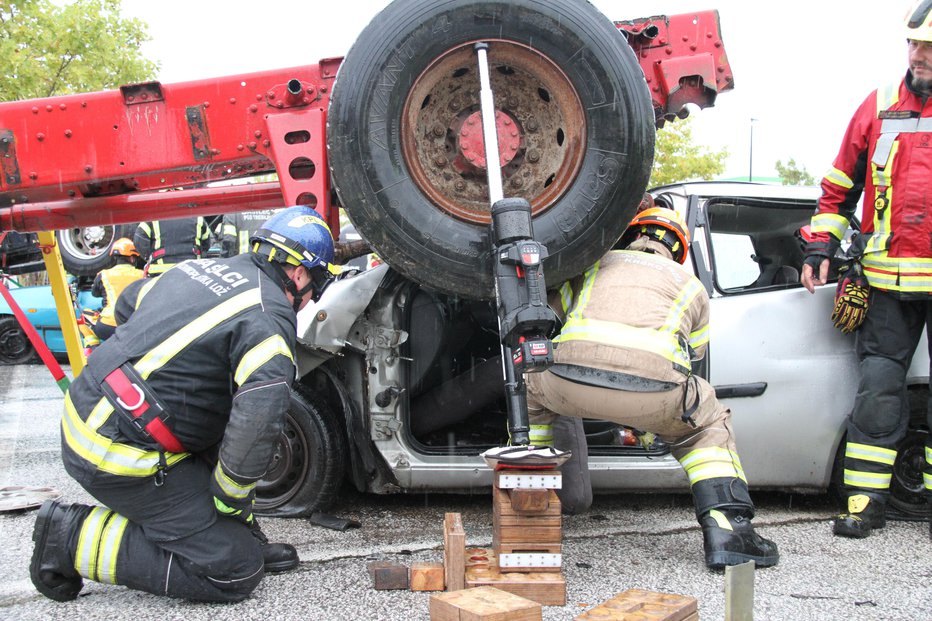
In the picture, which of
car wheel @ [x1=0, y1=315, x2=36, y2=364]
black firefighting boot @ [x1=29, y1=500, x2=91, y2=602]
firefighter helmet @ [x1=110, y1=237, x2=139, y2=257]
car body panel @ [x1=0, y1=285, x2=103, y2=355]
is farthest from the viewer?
car wheel @ [x1=0, y1=315, x2=36, y2=364]

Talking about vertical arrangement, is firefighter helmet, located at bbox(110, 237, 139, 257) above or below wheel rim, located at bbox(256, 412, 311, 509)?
above

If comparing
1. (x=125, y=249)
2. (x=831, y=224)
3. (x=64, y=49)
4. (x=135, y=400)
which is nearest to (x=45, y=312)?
(x=125, y=249)

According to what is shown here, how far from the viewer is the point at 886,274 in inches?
153

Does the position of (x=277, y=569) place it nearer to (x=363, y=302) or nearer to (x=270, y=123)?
(x=363, y=302)

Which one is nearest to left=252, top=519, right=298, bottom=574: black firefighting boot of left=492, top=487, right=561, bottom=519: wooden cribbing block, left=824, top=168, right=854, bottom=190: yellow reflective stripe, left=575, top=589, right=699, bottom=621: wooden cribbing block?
left=492, top=487, right=561, bottom=519: wooden cribbing block

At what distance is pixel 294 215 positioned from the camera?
327cm

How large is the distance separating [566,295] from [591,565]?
104cm

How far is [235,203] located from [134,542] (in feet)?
5.26

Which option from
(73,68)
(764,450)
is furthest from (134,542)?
(73,68)

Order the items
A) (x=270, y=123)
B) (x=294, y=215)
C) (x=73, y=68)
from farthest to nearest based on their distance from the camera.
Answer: (x=73, y=68) < (x=270, y=123) < (x=294, y=215)

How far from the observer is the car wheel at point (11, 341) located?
1098 centimetres

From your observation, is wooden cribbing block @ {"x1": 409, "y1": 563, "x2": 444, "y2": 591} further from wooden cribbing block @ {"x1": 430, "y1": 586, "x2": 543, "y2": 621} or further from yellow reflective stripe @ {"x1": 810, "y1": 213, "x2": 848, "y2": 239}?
yellow reflective stripe @ {"x1": 810, "y1": 213, "x2": 848, "y2": 239}

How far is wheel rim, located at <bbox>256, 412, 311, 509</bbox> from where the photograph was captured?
4000 mm

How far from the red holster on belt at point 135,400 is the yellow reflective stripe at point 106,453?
79 millimetres
